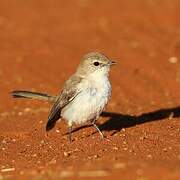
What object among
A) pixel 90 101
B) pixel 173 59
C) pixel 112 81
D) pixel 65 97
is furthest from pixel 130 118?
pixel 173 59

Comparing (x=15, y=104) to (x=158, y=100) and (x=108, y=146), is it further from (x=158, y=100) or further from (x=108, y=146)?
(x=108, y=146)

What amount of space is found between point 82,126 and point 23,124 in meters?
1.04

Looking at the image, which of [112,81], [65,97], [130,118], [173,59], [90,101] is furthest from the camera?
[173,59]

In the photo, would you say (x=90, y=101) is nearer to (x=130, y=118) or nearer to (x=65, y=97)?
(x=65, y=97)

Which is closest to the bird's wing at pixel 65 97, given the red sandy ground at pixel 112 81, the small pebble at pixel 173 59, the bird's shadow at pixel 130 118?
the red sandy ground at pixel 112 81

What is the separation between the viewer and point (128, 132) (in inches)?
433

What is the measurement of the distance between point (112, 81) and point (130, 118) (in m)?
2.76

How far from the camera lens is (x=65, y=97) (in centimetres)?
1080

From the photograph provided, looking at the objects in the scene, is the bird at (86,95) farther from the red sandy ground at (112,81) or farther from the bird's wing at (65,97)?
the red sandy ground at (112,81)

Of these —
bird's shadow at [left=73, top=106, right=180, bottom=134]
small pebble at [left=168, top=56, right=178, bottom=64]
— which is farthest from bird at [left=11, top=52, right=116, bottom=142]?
small pebble at [left=168, top=56, right=178, bottom=64]

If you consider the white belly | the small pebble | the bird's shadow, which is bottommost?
the bird's shadow

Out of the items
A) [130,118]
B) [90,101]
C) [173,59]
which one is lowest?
[130,118]

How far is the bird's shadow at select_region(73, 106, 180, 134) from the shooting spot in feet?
38.7

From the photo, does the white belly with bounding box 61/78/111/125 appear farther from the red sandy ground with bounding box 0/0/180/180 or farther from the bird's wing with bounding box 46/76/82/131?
the red sandy ground with bounding box 0/0/180/180
